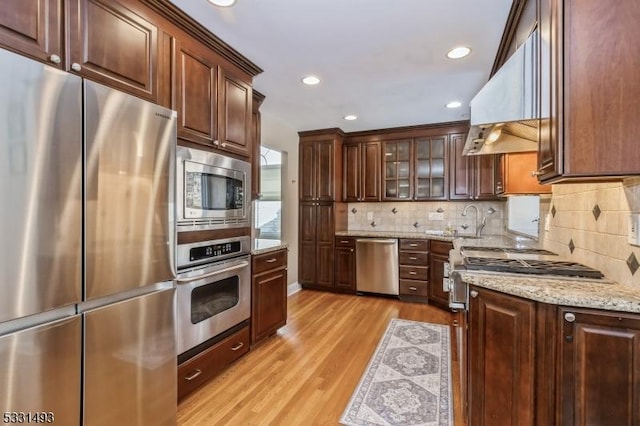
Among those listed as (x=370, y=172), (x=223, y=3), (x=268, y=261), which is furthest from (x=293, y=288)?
(x=223, y=3)

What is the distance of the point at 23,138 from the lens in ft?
3.53

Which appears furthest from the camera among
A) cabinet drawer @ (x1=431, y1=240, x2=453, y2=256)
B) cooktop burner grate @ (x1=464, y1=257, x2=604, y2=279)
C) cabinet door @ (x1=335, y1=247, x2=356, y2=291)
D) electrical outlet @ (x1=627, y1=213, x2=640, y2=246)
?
cabinet door @ (x1=335, y1=247, x2=356, y2=291)

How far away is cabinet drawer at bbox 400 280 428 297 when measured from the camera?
4.08 m

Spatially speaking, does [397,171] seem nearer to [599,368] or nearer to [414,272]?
[414,272]

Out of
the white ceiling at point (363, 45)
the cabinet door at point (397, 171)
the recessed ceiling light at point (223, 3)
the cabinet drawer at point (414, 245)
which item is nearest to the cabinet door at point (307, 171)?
the cabinet door at point (397, 171)

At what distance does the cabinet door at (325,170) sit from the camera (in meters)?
4.59

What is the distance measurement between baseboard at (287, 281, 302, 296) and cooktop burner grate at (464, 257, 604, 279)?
314cm

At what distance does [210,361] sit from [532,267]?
2.06 meters

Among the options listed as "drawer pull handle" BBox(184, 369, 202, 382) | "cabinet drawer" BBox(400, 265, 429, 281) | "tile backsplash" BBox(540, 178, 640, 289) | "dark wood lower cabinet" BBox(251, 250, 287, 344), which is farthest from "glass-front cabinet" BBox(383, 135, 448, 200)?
"drawer pull handle" BBox(184, 369, 202, 382)

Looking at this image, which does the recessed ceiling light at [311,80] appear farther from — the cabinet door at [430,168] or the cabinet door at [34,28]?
the cabinet door at [430,168]

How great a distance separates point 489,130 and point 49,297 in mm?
2322

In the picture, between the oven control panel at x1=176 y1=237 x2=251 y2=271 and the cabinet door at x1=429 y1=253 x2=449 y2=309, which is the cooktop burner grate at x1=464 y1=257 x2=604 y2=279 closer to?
the oven control panel at x1=176 y1=237 x2=251 y2=271

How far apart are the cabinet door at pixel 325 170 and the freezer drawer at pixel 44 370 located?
3.61 metres

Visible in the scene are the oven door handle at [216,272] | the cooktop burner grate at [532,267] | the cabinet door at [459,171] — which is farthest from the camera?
the cabinet door at [459,171]
